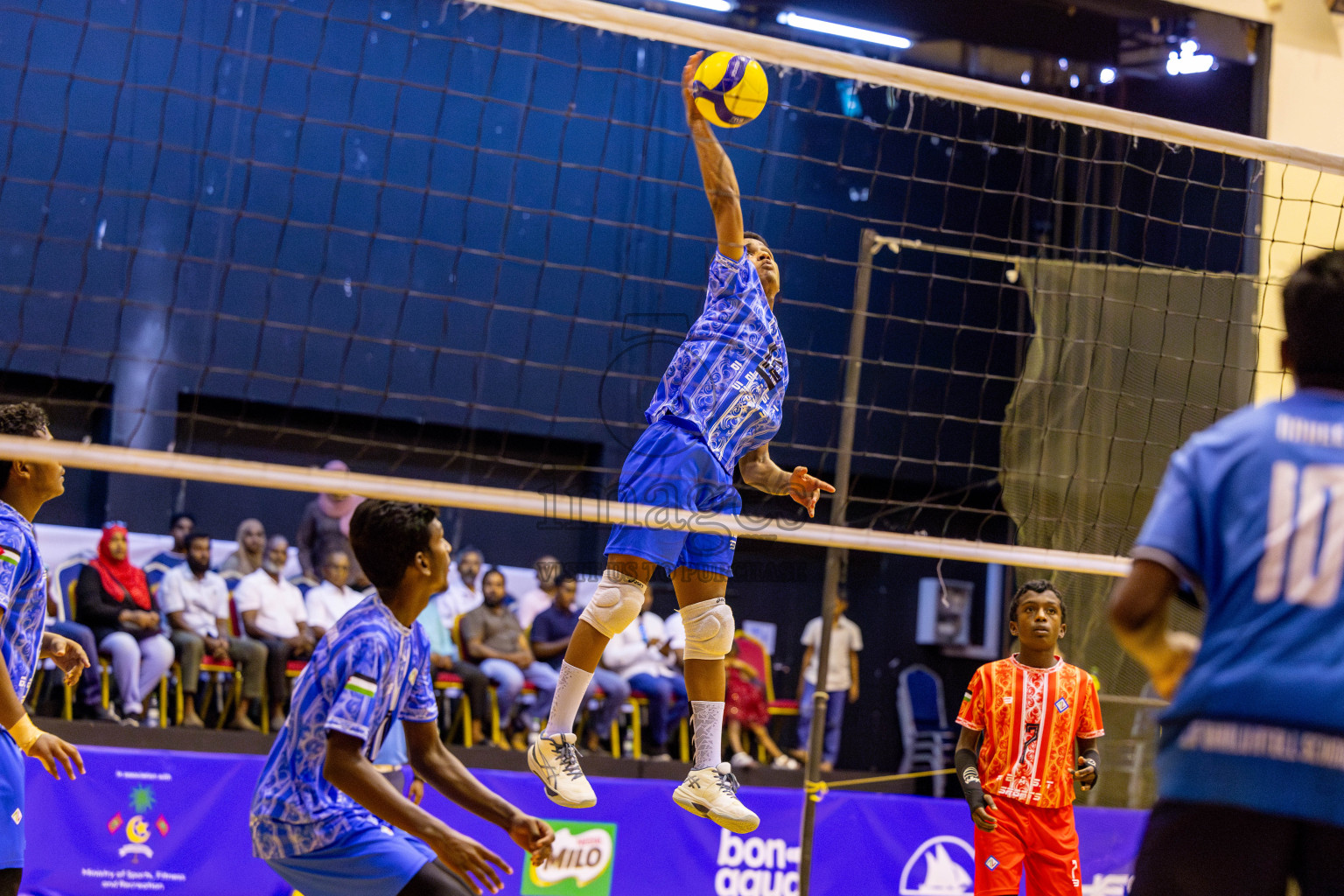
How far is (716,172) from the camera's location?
171 inches

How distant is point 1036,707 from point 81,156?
30.3ft

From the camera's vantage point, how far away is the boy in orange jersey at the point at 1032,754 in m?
A: 5.57

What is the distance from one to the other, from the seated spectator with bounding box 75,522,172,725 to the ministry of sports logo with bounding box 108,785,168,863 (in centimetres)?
106

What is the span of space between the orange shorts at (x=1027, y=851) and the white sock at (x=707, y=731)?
1788 mm

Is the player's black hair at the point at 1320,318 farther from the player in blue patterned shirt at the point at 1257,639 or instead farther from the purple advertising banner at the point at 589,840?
the purple advertising banner at the point at 589,840

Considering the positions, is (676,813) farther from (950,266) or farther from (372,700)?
(950,266)

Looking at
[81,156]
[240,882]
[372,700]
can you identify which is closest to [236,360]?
[81,156]

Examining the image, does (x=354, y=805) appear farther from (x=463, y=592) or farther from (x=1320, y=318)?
(x=463, y=592)

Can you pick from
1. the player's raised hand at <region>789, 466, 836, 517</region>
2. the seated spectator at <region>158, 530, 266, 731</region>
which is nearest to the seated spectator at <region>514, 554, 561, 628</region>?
the seated spectator at <region>158, 530, 266, 731</region>

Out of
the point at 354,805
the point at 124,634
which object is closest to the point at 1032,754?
the point at 354,805

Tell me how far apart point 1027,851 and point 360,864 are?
11.6 feet

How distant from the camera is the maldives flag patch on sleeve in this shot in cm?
308

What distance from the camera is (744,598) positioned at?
1304 centimetres

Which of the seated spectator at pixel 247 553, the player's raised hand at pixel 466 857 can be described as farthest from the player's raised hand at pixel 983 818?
the seated spectator at pixel 247 553
